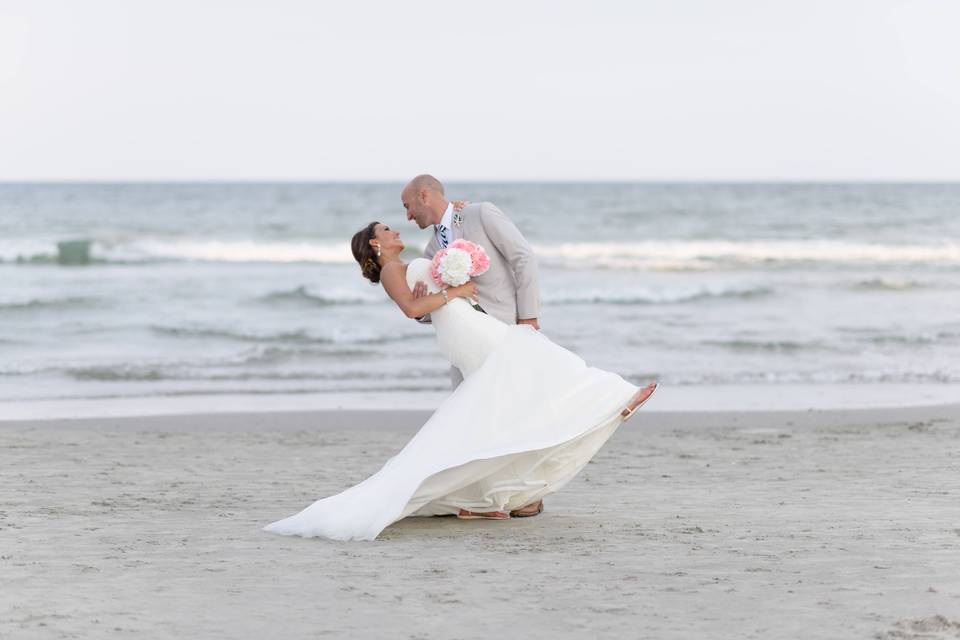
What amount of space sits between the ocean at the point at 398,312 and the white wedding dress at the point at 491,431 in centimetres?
529

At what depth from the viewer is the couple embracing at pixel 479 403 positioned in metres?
5.46

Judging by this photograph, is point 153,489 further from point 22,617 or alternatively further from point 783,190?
point 783,190

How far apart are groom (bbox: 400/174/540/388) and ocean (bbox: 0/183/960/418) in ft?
16.8

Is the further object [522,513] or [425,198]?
[522,513]

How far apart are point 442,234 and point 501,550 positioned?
5.46 feet

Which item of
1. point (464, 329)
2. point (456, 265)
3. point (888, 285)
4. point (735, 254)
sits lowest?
point (464, 329)

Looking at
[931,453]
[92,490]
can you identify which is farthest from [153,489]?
[931,453]

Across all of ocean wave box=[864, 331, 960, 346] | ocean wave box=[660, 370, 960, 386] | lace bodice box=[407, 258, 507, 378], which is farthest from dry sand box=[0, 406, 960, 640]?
ocean wave box=[864, 331, 960, 346]

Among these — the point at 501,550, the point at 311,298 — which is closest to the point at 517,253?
the point at 501,550

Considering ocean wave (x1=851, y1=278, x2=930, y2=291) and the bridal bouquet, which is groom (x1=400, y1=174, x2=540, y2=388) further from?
ocean wave (x1=851, y1=278, x2=930, y2=291)

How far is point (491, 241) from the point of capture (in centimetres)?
591

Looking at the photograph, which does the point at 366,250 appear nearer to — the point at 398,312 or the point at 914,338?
the point at 914,338

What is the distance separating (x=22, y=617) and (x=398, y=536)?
184 centimetres

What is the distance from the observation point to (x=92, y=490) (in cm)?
673
